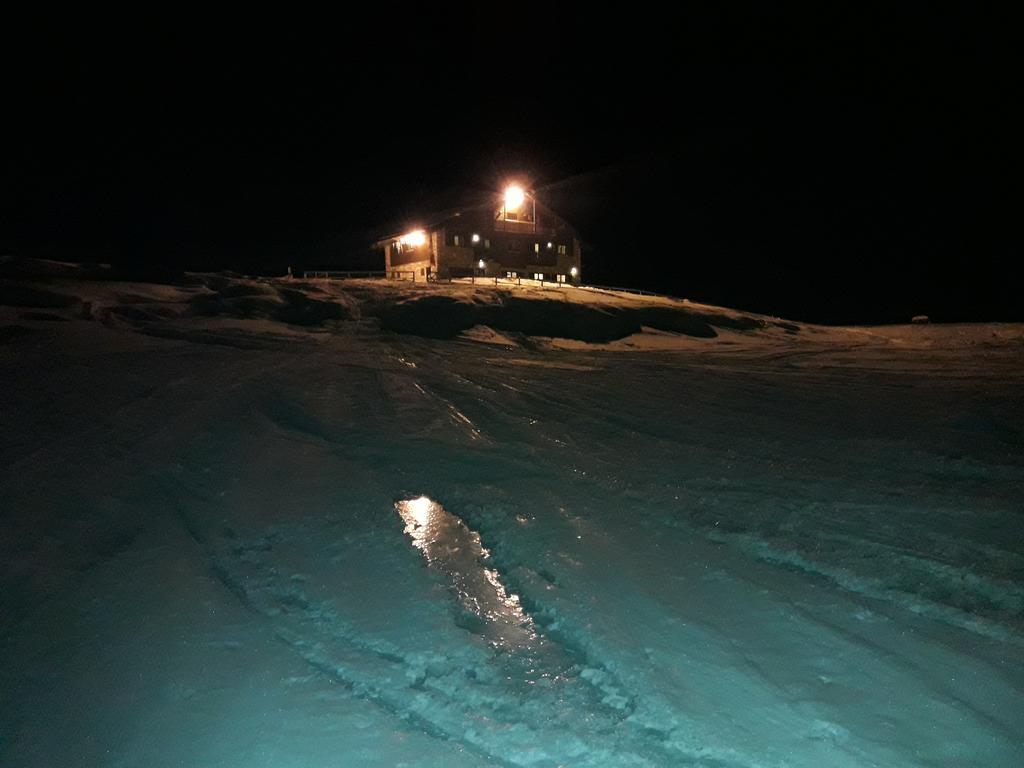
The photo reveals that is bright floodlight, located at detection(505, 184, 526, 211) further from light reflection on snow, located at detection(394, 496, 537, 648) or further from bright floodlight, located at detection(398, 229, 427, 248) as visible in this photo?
light reflection on snow, located at detection(394, 496, 537, 648)

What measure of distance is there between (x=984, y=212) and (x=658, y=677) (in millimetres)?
194225

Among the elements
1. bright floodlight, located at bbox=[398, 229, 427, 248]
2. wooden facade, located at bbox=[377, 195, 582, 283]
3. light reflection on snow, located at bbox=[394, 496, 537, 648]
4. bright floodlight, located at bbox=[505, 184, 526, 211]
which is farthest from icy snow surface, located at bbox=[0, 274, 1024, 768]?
bright floodlight, located at bbox=[505, 184, 526, 211]

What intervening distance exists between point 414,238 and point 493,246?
5655 millimetres

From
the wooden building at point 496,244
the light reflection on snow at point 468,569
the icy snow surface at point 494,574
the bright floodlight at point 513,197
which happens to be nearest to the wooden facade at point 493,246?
the wooden building at point 496,244

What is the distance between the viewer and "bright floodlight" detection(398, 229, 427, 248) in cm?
4016

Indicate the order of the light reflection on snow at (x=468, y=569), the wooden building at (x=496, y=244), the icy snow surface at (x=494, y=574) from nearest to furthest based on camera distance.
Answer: the icy snow surface at (x=494, y=574) < the light reflection on snow at (x=468, y=569) < the wooden building at (x=496, y=244)

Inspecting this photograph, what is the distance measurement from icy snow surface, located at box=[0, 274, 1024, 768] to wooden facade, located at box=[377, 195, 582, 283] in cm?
2825

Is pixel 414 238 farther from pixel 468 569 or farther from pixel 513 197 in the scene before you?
pixel 468 569

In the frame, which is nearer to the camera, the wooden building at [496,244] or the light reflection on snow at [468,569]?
the light reflection on snow at [468,569]

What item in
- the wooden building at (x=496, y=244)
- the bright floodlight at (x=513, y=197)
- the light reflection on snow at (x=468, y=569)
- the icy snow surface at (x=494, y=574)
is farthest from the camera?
the bright floodlight at (x=513, y=197)

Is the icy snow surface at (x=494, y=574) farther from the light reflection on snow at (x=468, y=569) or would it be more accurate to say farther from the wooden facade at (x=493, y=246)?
the wooden facade at (x=493, y=246)

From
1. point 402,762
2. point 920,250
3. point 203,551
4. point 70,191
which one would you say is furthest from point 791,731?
point 920,250

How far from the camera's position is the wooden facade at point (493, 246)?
38.8 metres

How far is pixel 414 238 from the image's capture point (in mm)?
41500
